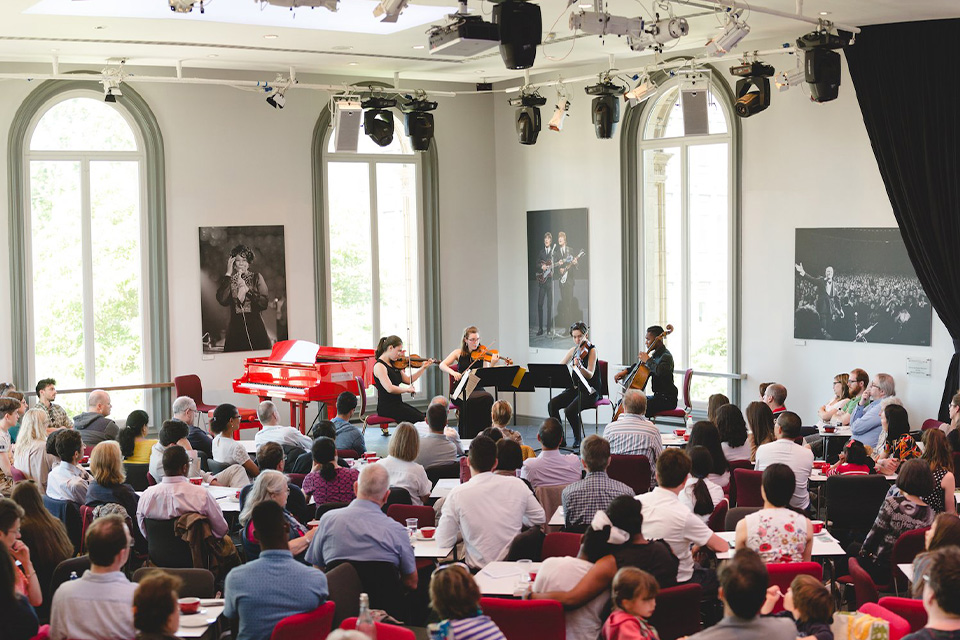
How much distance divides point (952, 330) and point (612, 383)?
4.04 metres

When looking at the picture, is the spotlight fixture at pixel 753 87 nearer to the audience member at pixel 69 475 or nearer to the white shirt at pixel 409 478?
the white shirt at pixel 409 478

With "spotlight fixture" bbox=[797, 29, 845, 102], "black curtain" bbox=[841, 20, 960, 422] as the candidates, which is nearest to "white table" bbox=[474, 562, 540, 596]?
"spotlight fixture" bbox=[797, 29, 845, 102]

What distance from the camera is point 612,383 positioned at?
12.8 metres

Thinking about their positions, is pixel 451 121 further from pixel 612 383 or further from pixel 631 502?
pixel 631 502

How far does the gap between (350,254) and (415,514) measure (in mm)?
7586

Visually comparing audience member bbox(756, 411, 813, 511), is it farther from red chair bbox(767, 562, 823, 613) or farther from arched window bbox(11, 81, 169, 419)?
arched window bbox(11, 81, 169, 419)

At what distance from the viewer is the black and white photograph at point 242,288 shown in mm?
12578

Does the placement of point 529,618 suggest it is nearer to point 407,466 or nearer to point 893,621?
point 893,621

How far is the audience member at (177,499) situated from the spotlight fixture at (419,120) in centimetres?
660

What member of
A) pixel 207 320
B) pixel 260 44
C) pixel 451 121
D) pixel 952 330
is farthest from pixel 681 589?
pixel 451 121

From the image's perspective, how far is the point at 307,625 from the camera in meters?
4.41

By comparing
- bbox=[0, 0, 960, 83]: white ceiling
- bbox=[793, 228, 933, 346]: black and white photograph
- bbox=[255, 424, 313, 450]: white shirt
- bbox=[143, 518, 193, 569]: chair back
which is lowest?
bbox=[143, 518, 193, 569]: chair back

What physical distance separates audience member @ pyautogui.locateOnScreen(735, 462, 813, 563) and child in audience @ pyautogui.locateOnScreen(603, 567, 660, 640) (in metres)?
1.36

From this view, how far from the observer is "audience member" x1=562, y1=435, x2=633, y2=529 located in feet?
19.3
